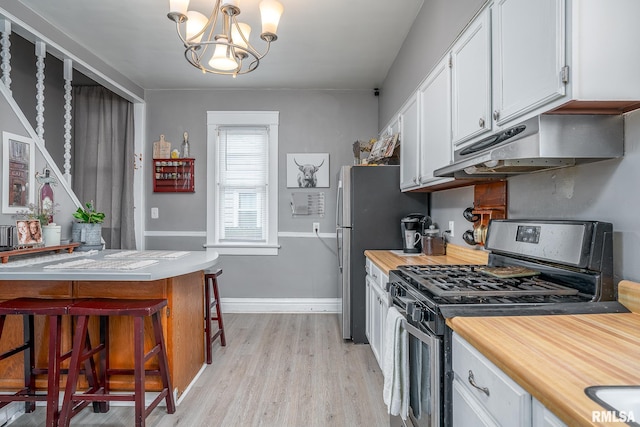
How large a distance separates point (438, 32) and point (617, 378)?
7.21 feet

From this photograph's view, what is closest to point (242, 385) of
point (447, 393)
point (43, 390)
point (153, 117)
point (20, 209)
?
point (43, 390)

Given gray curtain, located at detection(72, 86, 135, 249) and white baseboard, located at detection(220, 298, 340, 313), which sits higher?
gray curtain, located at detection(72, 86, 135, 249)

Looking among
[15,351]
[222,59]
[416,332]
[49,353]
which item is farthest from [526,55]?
[15,351]

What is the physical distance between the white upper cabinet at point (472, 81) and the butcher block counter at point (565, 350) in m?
0.84

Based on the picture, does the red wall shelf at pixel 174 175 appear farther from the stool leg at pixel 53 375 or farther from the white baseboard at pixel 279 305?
the stool leg at pixel 53 375

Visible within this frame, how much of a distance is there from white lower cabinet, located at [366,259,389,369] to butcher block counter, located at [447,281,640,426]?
3.93 feet

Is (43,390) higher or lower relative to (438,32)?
lower

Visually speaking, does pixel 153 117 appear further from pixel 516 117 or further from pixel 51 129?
pixel 516 117

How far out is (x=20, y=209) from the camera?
8.23 feet

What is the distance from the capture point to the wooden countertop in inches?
85.8

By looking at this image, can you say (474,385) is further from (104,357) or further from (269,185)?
(269,185)

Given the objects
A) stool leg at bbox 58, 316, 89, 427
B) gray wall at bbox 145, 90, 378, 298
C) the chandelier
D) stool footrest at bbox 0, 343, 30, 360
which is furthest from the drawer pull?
gray wall at bbox 145, 90, 378, 298

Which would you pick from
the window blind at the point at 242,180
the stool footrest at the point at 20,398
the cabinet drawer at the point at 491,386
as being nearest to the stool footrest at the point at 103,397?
the stool footrest at the point at 20,398

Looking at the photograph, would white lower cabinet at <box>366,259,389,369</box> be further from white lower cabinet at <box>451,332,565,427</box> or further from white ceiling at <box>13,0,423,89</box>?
white ceiling at <box>13,0,423,89</box>
